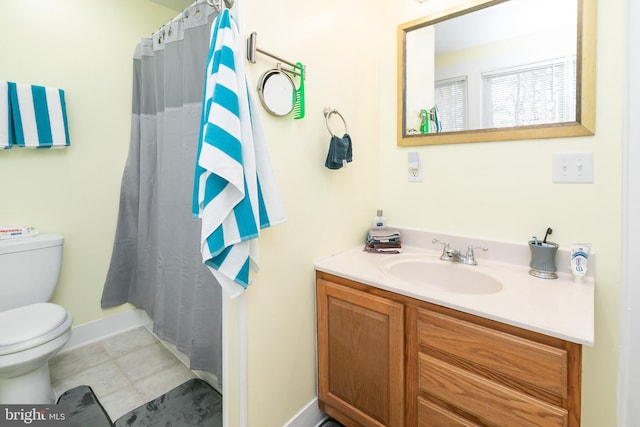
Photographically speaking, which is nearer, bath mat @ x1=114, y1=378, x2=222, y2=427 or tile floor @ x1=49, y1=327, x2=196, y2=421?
bath mat @ x1=114, y1=378, x2=222, y2=427

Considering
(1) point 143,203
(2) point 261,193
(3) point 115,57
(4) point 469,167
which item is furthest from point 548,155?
(3) point 115,57

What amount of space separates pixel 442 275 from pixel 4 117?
2339mm

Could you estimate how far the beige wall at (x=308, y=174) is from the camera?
1.13m

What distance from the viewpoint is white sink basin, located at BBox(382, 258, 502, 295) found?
127 centimetres

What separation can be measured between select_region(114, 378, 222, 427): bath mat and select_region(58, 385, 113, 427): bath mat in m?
0.09

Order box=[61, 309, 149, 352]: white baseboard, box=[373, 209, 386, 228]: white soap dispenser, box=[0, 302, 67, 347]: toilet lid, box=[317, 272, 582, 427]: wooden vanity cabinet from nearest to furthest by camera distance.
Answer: box=[317, 272, 582, 427]: wooden vanity cabinet < box=[0, 302, 67, 347]: toilet lid < box=[373, 209, 386, 228]: white soap dispenser < box=[61, 309, 149, 352]: white baseboard

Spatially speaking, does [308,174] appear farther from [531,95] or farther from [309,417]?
[309,417]

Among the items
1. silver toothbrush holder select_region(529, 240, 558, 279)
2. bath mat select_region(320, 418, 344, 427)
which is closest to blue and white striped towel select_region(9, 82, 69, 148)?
bath mat select_region(320, 418, 344, 427)

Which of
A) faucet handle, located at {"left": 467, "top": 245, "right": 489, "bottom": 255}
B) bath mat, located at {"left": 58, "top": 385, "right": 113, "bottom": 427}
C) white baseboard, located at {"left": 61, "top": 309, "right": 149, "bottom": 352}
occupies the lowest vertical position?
bath mat, located at {"left": 58, "top": 385, "right": 113, "bottom": 427}

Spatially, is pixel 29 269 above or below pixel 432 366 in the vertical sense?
above

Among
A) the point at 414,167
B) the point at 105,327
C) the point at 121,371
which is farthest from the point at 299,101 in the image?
the point at 105,327

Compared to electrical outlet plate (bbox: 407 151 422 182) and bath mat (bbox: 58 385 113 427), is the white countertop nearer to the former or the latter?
electrical outlet plate (bbox: 407 151 422 182)

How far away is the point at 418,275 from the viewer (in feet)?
4.64

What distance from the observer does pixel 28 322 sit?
4.47 feet
